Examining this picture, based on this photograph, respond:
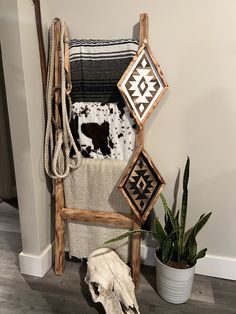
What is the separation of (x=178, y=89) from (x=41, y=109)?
2.66 feet

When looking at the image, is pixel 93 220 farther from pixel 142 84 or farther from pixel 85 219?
pixel 142 84

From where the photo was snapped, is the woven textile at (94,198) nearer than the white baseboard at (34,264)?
Yes

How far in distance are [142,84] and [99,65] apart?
27 centimetres

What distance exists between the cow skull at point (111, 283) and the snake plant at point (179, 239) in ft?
0.57

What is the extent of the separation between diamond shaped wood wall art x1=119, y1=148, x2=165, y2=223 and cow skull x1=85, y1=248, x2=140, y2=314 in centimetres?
31

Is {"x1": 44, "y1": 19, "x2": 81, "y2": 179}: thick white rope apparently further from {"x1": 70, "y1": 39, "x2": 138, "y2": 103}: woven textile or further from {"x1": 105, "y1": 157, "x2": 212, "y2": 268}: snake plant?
{"x1": 105, "y1": 157, "x2": 212, "y2": 268}: snake plant

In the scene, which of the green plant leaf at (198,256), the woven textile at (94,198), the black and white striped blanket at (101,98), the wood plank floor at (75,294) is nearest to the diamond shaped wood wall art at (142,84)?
the black and white striped blanket at (101,98)

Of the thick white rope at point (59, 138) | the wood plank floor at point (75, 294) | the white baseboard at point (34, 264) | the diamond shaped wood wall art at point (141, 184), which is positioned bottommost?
the wood plank floor at point (75, 294)

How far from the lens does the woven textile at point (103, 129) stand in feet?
5.06

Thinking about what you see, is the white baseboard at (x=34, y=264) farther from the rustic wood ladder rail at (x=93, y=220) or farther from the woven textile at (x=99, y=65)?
the woven textile at (x=99, y=65)

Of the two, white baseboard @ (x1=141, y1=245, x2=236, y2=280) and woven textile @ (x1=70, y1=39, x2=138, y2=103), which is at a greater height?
woven textile @ (x1=70, y1=39, x2=138, y2=103)

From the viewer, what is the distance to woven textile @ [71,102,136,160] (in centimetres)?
154

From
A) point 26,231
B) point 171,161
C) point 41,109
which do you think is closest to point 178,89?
point 171,161

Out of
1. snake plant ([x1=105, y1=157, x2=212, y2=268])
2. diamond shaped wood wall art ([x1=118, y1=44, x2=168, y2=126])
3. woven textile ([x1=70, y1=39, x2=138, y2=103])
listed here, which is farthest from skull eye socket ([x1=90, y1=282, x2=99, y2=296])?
woven textile ([x1=70, y1=39, x2=138, y2=103])
